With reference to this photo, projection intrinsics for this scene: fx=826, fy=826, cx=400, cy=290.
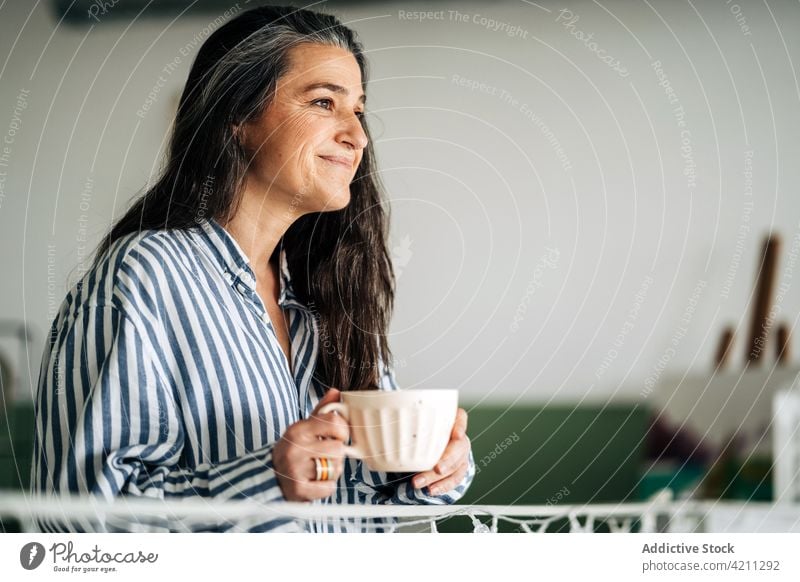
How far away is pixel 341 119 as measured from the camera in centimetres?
54

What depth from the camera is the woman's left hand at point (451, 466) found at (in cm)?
48

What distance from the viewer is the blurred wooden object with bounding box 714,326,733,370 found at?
0.67 m

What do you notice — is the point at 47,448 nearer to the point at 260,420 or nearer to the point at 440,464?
the point at 260,420

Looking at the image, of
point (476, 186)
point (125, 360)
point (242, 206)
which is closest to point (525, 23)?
point (476, 186)

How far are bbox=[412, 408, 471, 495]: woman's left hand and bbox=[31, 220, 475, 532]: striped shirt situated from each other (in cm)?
1

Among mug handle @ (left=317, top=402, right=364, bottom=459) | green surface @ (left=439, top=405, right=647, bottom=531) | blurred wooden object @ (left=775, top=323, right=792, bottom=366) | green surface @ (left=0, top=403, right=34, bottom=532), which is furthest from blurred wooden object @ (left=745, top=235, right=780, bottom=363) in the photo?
green surface @ (left=0, top=403, right=34, bottom=532)

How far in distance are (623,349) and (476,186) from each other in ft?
0.56

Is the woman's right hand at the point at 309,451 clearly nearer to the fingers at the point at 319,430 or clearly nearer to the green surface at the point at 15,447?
the fingers at the point at 319,430

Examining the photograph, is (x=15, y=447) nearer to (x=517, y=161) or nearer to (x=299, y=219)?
(x=299, y=219)

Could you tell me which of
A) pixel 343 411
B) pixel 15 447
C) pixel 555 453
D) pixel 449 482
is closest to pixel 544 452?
pixel 555 453

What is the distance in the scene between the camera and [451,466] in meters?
0.48

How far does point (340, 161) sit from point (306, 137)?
30mm

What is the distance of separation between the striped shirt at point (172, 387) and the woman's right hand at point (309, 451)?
0.01 m

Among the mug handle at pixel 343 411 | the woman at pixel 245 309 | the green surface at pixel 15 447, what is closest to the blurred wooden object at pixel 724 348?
the woman at pixel 245 309
